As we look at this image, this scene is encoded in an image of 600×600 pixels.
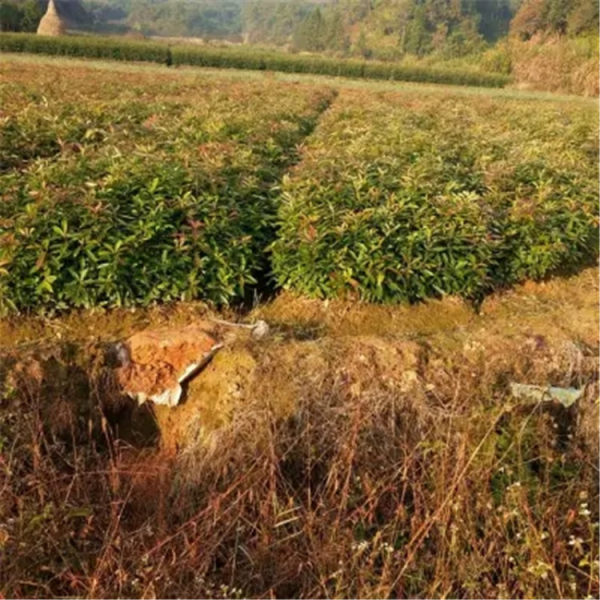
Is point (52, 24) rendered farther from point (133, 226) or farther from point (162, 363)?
point (162, 363)

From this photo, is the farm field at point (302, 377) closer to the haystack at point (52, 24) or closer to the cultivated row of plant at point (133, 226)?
the cultivated row of plant at point (133, 226)

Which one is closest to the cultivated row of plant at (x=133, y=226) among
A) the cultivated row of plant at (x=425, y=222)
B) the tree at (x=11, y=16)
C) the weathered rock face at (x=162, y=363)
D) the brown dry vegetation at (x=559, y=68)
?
the cultivated row of plant at (x=425, y=222)

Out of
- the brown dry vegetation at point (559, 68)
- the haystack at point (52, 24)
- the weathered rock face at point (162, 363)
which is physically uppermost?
the haystack at point (52, 24)

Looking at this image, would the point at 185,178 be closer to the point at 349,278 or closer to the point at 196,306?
the point at 196,306

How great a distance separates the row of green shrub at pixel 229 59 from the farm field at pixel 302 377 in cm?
2838

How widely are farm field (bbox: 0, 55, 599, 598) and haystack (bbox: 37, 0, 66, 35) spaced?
116ft

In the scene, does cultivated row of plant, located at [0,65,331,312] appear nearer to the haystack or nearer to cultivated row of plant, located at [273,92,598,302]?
cultivated row of plant, located at [273,92,598,302]

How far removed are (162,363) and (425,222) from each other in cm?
223

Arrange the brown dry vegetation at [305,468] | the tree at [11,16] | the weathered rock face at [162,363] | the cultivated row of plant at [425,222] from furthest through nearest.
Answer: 1. the tree at [11,16]
2. the cultivated row of plant at [425,222]
3. the weathered rock face at [162,363]
4. the brown dry vegetation at [305,468]

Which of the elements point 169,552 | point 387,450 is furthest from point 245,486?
point 387,450

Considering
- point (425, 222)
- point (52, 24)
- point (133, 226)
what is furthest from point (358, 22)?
point (133, 226)

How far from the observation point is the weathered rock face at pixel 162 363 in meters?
3.40

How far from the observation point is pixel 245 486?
263 centimetres

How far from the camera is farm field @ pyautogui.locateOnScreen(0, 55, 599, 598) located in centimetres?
238
